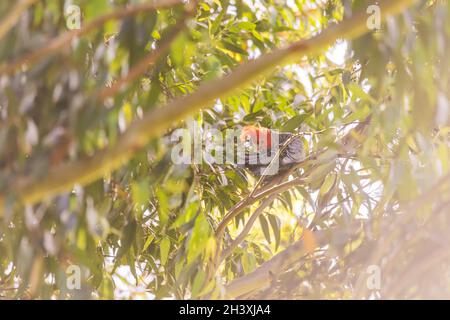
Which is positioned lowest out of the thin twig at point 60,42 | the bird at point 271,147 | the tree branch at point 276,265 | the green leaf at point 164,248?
the tree branch at point 276,265

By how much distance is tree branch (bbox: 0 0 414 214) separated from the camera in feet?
3.51

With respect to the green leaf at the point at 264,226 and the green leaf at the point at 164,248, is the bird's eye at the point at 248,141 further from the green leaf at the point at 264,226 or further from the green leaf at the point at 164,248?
the green leaf at the point at 164,248

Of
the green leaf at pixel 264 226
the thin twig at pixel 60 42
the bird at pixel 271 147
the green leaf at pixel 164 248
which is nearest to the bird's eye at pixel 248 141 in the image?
the bird at pixel 271 147

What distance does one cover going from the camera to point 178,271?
182 cm

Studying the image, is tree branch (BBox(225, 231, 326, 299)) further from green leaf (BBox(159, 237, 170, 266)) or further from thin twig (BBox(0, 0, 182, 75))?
thin twig (BBox(0, 0, 182, 75))

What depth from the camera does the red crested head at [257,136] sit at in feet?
7.13

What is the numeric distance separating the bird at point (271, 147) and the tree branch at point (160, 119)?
3.44 feet

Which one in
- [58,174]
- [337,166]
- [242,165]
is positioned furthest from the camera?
[242,165]

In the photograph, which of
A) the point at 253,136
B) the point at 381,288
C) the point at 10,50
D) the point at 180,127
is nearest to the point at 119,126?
the point at 10,50

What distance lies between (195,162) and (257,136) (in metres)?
0.38

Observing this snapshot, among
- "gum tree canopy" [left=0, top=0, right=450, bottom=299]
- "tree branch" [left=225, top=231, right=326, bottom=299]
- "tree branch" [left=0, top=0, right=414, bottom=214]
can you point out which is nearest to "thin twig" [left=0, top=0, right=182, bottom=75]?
"gum tree canopy" [left=0, top=0, right=450, bottom=299]

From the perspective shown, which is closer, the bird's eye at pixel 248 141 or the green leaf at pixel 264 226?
the bird's eye at pixel 248 141
